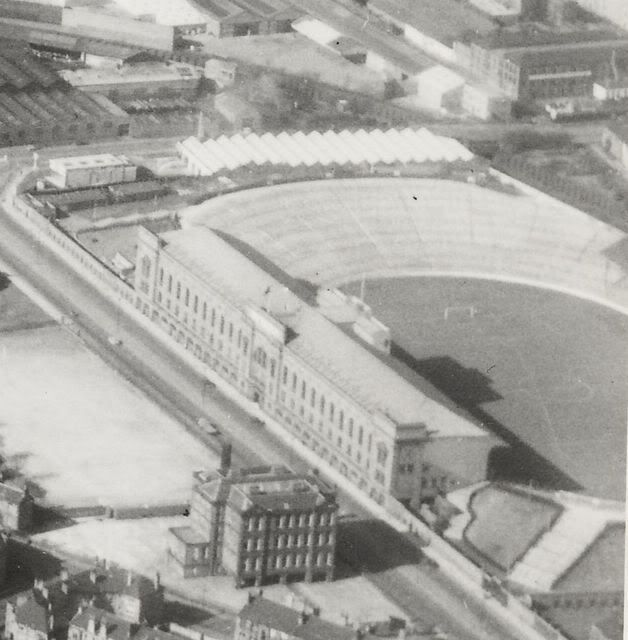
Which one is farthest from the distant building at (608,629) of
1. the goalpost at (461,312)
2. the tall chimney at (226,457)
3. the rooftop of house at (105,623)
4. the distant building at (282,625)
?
the goalpost at (461,312)

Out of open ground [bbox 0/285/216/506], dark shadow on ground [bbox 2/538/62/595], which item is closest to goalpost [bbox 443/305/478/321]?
open ground [bbox 0/285/216/506]

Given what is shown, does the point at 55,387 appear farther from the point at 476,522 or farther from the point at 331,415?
the point at 476,522

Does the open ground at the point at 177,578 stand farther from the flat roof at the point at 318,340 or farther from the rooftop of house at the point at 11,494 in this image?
the flat roof at the point at 318,340

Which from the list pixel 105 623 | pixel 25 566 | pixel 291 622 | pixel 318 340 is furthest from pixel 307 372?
pixel 105 623

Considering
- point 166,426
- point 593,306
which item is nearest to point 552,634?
point 166,426

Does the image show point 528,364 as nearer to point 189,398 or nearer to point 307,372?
point 307,372

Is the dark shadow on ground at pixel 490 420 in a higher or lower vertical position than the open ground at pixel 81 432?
higher
